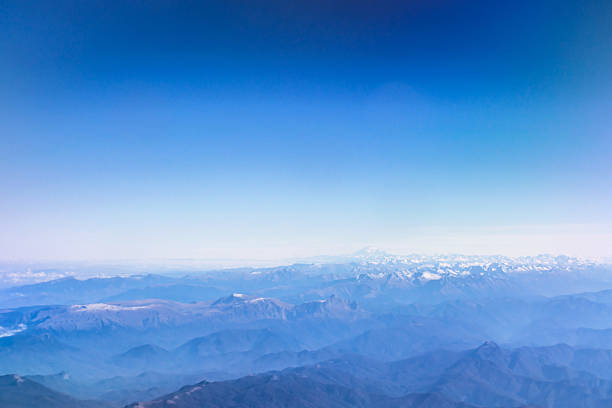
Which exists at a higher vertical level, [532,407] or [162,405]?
[162,405]

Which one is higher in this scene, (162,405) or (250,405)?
(162,405)

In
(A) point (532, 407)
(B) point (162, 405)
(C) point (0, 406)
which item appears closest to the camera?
(B) point (162, 405)

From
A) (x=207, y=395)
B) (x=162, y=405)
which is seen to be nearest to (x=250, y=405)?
(x=207, y=395)

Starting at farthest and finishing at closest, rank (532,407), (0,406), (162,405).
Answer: (0,406), (532,407), (162,405)

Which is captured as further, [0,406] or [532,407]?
[0,406]

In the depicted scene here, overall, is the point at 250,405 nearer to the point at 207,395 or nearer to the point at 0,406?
the point at 207,395

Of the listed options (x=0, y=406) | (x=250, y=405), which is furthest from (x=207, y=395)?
(x=0, y=406)

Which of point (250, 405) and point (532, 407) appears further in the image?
point (250, 405)

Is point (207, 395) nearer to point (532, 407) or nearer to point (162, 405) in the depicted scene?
point (162, 405)
